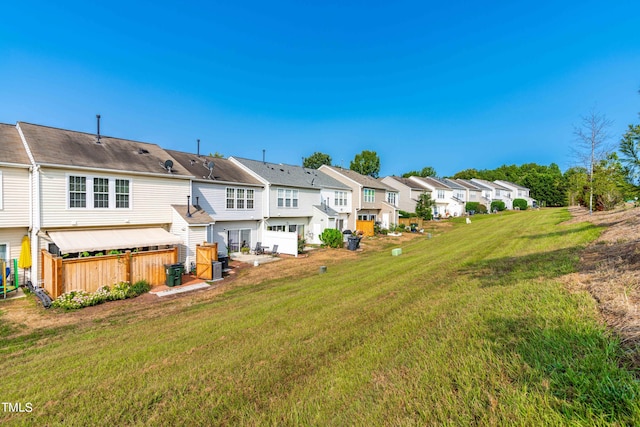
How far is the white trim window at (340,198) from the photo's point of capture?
3259 centimetres

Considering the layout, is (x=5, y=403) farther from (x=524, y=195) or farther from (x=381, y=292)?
(x=524, y=195)

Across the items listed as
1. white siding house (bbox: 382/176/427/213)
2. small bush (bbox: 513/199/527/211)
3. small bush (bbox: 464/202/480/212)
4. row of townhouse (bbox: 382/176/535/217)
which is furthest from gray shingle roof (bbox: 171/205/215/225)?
small bush (bbox: 513/199/527/211)

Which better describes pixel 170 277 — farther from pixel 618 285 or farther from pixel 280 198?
pixel 618 285

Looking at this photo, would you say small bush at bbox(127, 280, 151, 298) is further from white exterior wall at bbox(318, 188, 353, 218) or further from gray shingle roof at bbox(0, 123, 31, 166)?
white exterior wall at bbox(318, 188, 353, 218)

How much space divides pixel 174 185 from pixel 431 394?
18.1 metres

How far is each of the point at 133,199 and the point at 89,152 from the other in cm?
347

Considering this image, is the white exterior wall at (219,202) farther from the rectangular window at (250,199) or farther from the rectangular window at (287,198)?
the rectangular window at (287,198)

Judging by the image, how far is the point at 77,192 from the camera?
1419 centimetres

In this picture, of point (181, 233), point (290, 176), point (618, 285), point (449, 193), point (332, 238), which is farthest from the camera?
point (449, 193)

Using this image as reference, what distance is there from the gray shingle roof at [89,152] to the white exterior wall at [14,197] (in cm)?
115

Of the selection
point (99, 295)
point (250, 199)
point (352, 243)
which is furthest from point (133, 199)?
point (352, 243)

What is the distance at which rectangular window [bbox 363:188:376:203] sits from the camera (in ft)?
118

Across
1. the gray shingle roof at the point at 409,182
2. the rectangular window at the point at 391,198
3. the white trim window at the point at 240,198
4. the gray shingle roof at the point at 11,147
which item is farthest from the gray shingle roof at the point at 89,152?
the gray shingle roof at the point at 409,182

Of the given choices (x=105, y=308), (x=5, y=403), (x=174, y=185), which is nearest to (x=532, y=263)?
(x=5, y=403)
